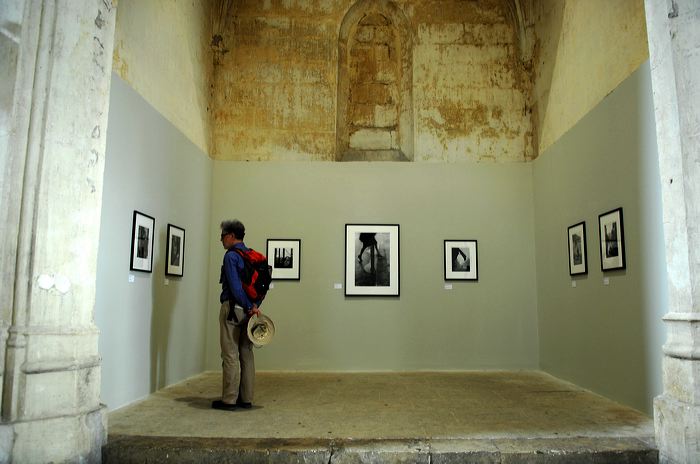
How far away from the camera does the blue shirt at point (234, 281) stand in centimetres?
490

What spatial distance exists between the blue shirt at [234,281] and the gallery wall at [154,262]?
1.14 m

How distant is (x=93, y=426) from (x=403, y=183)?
5801 mm

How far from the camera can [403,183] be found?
27.6ft

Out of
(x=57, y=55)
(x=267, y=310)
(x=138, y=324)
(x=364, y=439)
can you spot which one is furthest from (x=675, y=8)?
(x=267, y=310)

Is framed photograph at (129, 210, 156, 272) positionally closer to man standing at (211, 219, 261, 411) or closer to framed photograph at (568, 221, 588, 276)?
man standing at (211, 219, 261, 411)

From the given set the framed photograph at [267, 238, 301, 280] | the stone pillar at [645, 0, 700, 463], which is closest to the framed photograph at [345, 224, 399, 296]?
Result: the framed photograph at [267, 238, 301, 280]

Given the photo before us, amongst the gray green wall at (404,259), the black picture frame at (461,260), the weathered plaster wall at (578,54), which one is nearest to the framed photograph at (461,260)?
the black picture frame at (461,260)

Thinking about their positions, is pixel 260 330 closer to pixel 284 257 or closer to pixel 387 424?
pixel 387 424

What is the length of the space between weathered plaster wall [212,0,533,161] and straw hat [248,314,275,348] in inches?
161

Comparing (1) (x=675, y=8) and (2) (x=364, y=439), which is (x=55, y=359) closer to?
(2) (x=364, y=439)

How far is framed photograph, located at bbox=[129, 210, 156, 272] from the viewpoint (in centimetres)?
556

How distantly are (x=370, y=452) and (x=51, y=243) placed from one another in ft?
8.43

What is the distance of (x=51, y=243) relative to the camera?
11.6 ft

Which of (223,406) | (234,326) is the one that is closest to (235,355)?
(234,326)
